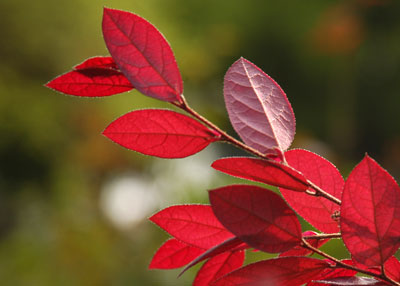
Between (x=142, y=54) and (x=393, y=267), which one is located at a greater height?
(x=142, y=54)

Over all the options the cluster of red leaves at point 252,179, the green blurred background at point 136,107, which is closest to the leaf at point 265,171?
the cluster of red leaves at point 252,179

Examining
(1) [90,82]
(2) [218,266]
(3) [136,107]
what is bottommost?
(3) [136,107]

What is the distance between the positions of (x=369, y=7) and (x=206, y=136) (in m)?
6.35

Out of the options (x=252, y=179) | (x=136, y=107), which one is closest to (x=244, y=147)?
(x=252, y=179)

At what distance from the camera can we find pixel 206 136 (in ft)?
0.76

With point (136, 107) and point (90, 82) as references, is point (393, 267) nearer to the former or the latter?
point (90, 82)

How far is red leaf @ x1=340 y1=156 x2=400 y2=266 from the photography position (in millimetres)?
190

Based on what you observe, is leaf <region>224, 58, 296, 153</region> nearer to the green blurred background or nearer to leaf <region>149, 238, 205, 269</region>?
leaf <region>149, 238, 205, 269</region>

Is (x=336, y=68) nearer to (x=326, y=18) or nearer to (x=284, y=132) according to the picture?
(x=326, y=18)

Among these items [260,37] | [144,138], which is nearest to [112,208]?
[260,37]

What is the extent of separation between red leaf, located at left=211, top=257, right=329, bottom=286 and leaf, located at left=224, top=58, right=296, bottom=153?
0.05 meters

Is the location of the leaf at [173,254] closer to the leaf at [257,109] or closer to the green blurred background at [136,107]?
the leaf at [257,109]

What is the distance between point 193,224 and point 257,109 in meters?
0.07

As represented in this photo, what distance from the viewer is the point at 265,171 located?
0.66 ft
